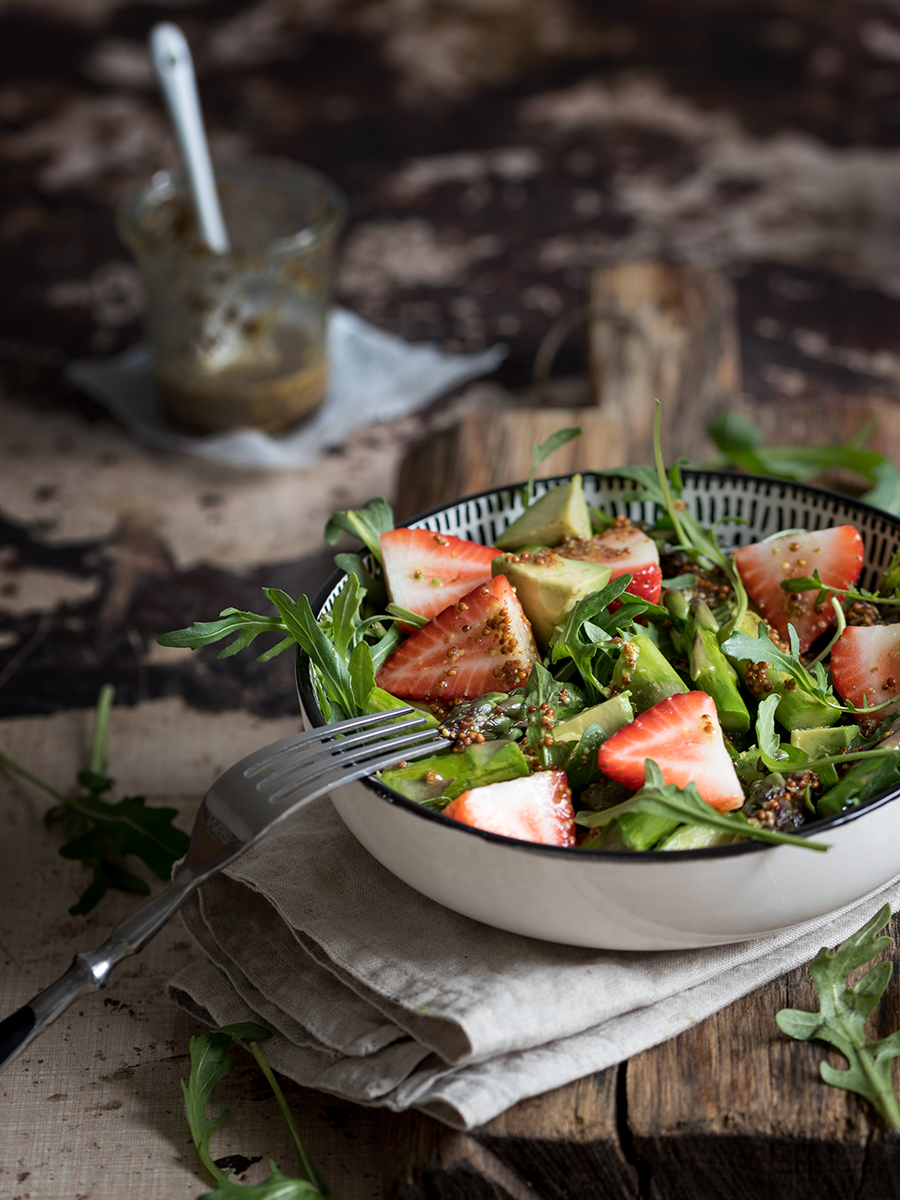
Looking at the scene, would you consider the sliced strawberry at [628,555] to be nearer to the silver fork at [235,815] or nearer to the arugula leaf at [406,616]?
the arugula leaf at [406,616]

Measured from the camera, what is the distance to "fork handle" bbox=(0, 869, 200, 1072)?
921mm

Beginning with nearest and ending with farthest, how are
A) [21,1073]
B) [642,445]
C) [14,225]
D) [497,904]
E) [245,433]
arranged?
1. [497,904]
2. [21,1073]
3. [642,445]
4. [245,433]
5. [14,225]

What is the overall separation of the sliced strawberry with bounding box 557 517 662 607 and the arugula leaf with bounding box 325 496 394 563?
179 millimetres

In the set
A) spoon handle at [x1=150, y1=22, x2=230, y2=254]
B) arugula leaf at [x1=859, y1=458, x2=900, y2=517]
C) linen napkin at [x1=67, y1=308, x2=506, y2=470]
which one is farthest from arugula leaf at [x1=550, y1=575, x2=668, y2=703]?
spoon handle at [x1=150, y1=22, x2=230, y2=254]

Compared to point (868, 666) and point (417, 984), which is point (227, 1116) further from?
point (868, 666)

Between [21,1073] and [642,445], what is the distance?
1.14 meters

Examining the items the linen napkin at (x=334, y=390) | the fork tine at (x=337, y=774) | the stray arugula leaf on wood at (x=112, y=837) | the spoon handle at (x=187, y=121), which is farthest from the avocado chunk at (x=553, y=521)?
the spoon handle at (x=187, y=121)

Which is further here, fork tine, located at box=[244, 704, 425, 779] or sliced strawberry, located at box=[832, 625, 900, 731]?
sliced strawberry, located at box=[832, 625, 900, 731]

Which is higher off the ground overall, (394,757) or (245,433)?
(394,757)

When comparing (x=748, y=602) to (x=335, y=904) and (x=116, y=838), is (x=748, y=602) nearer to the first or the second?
(x=335, y=904)

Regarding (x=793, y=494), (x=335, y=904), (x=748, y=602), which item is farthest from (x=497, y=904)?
(x=793, y=494)

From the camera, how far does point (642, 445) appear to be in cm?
176

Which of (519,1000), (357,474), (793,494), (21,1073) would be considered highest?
(793,494)

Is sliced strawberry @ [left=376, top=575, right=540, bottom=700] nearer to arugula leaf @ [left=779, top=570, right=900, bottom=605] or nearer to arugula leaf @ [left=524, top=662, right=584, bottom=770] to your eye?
arugula leaf @ [left=524, top=662, right=584, bottom=770]
